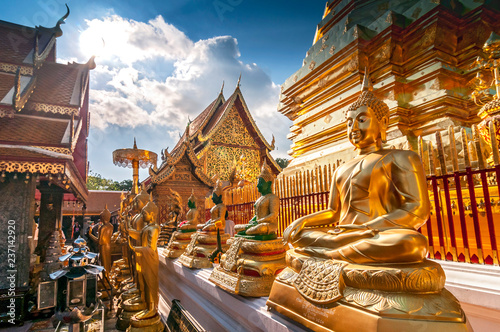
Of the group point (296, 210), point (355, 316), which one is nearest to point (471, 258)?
point (355, 316)

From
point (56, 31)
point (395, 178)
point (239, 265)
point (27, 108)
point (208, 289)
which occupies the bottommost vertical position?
point (208, 289)

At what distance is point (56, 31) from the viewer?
812 centimetres

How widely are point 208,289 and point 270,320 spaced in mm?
1097

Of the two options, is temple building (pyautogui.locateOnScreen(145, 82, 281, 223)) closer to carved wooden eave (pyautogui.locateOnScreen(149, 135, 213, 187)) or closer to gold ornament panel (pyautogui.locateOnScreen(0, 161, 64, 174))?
carved wooden eave (pyautogui.locateOnScreen(149, 135, 213, 187))

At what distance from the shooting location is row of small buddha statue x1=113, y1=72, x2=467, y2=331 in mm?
1085

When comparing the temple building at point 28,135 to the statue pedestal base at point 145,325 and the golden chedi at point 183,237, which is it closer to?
the golden chedi at point 183,237

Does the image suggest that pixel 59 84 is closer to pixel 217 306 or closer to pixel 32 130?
pixel 32 130

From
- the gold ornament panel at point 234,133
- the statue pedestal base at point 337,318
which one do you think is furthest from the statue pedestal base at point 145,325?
the gold ornament panel at point 234,133

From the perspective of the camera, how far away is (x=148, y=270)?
271 centimetres

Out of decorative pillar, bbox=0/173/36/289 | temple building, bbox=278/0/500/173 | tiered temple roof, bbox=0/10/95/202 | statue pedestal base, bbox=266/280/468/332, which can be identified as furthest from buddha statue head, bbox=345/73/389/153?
decorative pillar, bbox=0/173/36/289

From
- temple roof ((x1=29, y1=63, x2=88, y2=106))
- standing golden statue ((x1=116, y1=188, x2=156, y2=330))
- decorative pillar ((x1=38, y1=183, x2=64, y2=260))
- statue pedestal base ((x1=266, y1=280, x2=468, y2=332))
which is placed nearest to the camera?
statue pedestal base ((x1=266, y1=280, x2=468, y2=332))

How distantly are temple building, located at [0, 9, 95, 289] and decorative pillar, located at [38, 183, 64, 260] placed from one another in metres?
0.34

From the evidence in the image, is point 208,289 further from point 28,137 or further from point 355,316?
point 28,137

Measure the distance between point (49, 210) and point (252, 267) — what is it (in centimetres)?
801
